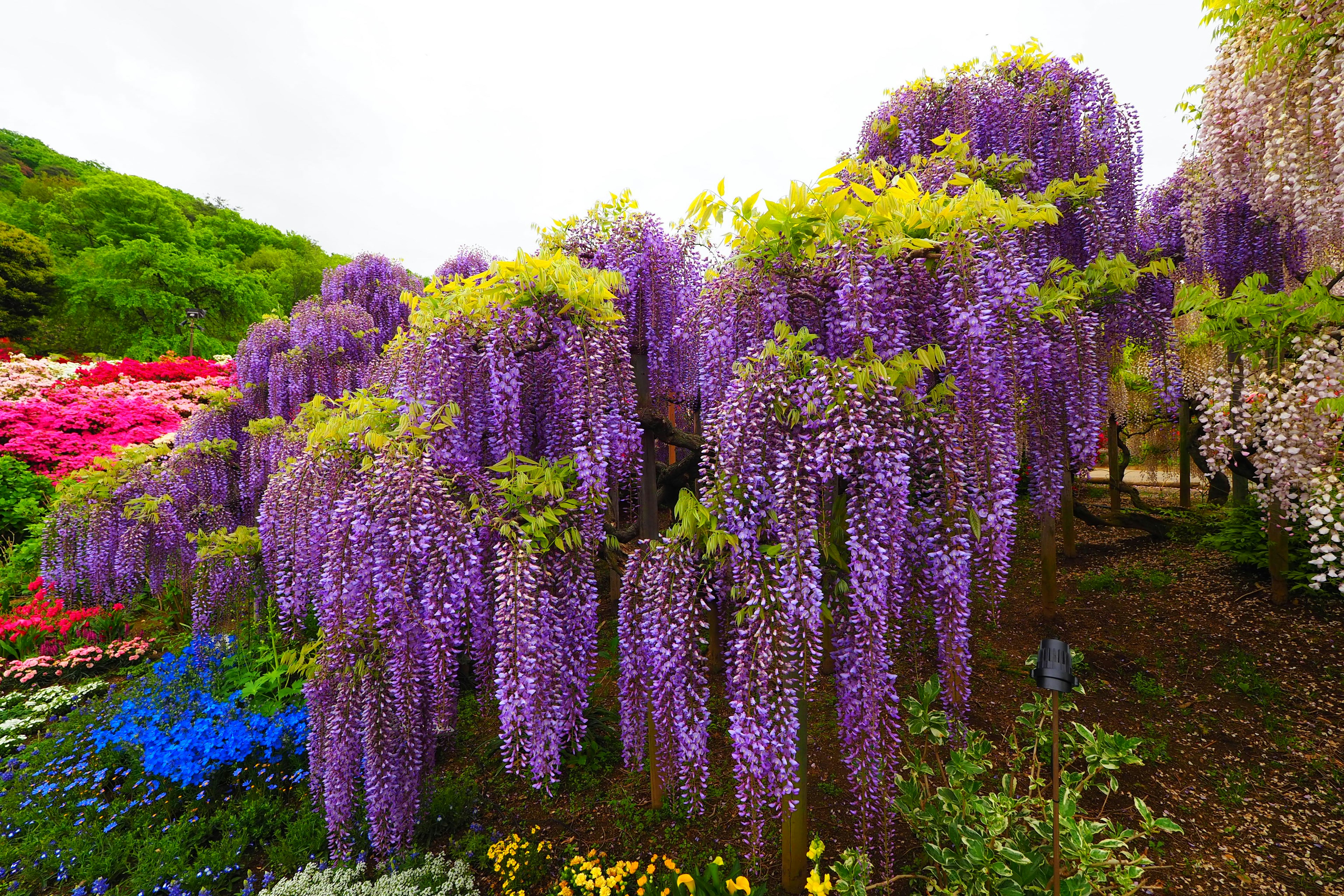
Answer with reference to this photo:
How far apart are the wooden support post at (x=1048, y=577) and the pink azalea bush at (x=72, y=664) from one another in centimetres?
1104

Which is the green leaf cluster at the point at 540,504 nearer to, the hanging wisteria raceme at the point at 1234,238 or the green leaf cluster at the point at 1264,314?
the green leaf cluster at the point at 1264,314

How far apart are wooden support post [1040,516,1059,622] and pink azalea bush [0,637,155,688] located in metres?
11.0

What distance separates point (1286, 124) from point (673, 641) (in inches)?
241

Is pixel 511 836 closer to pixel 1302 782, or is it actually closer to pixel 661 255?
pixel 661 255

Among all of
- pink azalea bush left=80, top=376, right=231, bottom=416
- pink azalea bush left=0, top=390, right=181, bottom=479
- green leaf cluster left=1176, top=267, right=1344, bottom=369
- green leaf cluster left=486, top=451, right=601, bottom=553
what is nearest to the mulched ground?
green leaf cluster left=486, top=451, right=601, bottom=553

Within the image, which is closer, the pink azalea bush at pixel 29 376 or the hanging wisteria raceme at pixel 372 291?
the hanging wisteria raceme at pixel 372 291

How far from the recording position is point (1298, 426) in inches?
160

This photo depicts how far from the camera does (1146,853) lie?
3.13 metres

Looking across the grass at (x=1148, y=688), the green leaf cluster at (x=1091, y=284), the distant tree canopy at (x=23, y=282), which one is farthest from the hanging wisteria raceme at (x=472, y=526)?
the distant tree canopy at (x=23, y=282)

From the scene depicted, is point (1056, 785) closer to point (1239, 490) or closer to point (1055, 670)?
point (1055, 670)

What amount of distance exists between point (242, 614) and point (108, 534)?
229 cm

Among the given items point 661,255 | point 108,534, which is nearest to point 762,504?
point 661,255

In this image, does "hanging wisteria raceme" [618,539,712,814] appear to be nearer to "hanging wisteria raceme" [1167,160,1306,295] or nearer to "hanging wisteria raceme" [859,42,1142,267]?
"hanging wisteria raceme" [859,42,1142,267]

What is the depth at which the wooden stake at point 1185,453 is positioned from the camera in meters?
8.62
